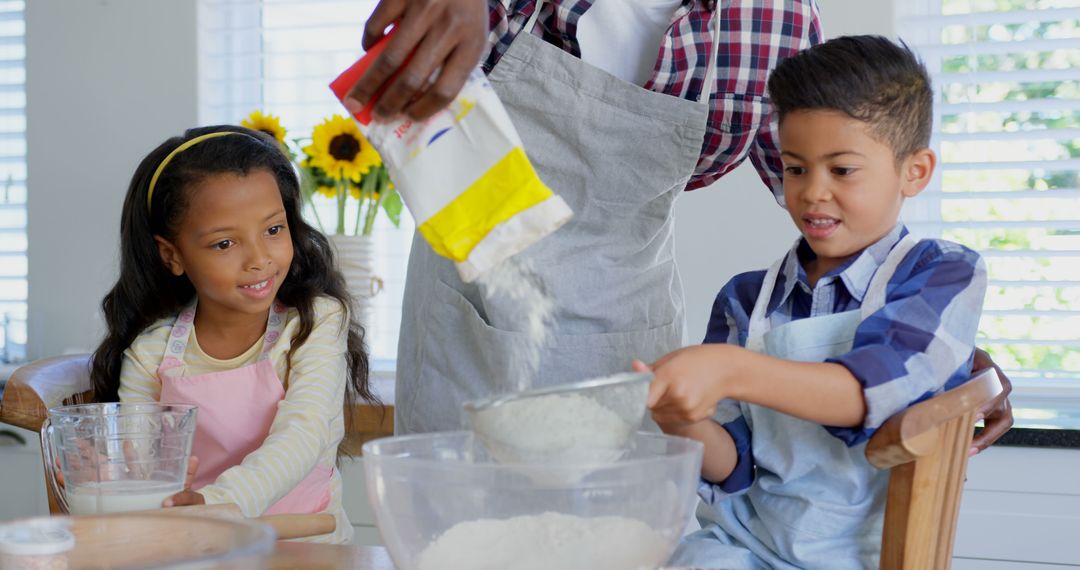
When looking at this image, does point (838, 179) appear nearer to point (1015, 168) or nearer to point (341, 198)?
point (1015, 168)

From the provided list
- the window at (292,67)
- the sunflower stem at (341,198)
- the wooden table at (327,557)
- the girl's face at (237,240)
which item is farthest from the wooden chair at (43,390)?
the window at (292,67)

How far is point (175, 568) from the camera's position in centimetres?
42

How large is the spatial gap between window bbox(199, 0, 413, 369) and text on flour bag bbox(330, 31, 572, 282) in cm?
182

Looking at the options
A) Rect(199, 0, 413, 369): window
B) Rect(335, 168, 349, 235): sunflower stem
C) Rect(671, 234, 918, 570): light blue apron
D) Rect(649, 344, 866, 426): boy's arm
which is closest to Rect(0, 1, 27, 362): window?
Rect(199, 0, 413, 369): window

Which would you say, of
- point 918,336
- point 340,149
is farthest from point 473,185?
point 340,149

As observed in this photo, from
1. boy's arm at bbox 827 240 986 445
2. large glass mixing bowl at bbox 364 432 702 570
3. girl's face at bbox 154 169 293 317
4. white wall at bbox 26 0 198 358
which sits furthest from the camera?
white wall at bbox 26 0 198 358

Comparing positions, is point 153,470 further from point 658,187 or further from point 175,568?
point 658,187

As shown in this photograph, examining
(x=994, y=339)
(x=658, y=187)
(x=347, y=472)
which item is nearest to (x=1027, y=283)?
(x=994, y=339)

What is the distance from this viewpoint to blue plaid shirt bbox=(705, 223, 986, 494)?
1004 millimetres

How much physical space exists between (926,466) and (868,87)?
1.29 feet

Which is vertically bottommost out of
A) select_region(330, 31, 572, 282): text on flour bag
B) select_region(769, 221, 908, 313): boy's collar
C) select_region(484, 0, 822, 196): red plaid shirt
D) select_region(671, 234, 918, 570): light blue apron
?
select_region(671, 234, 918, 570): light blue apron

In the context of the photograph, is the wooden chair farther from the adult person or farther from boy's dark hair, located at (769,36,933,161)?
boy's dark hair, located at (769,36,933,161)

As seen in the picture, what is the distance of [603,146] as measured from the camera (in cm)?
129

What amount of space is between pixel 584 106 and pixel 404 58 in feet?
1.50
